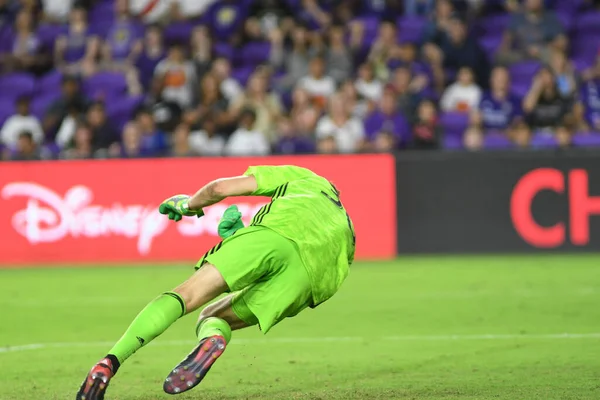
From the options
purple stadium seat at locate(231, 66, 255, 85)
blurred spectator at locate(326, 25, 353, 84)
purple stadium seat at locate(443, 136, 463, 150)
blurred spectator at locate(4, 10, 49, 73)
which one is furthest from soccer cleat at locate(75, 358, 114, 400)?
blurred spectator at locate(4, 10, 49, 73)

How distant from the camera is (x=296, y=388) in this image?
6.48 meters

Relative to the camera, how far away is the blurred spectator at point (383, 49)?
1689cm

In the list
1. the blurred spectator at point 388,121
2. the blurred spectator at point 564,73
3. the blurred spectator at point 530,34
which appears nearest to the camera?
the blurred spectator at point 388,121

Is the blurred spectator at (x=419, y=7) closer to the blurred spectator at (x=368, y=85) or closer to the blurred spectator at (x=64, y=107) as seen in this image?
the blurred spectator at (x=368, y=85)

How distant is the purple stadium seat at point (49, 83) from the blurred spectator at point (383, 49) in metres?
5.06

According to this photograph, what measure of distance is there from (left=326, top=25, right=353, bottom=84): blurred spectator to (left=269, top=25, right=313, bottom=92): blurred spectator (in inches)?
13.5

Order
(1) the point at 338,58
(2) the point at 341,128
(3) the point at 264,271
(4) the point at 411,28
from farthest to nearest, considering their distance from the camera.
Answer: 1. (4) the point at 411,28
2. (1) the point at 338,58
3. (2) the point at 341,128
4. (3) the point at 264,271

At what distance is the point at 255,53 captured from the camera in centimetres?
1792

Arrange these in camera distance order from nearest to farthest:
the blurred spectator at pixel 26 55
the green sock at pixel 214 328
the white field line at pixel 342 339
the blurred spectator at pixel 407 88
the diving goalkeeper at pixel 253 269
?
the diving goalkeeper at pixel 253 269 < the green sock at pixel 214 328 < the white field line at pixel 342 339 < the blurred spectator at pixel 407 88 < the blurred spectator at pixel 26 55

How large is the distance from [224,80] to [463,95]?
3610 millimetres

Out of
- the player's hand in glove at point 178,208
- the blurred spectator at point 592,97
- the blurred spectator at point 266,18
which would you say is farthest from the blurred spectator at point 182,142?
the player's hand in glove at point 178,208

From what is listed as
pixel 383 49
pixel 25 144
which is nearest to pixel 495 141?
pixel 383 49

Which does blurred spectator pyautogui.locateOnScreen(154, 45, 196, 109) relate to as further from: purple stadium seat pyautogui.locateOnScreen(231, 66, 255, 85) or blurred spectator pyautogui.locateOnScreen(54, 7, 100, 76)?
blurred spectator pyautogui.locateOnScreen(54, 7, 100, 76)

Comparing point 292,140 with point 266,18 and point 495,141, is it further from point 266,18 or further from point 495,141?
point 266,18
